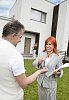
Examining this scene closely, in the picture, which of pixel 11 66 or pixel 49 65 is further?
pixel 49 65

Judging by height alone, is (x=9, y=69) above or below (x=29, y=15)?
below

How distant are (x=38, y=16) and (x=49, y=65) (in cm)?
2163

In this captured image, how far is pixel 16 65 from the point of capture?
2363 millimetres

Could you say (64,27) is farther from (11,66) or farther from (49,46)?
(11,66)

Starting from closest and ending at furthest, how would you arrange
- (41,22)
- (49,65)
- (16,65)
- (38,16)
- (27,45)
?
(16,65)
(49,65)
(38,16)
(41,22)
(27,45)

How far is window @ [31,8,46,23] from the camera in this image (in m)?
24.6

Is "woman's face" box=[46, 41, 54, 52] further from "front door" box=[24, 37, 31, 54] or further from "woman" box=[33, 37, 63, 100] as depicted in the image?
"front door" box=[24, 37, 31, 54]

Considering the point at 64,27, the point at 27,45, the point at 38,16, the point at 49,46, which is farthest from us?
the point at 27,45

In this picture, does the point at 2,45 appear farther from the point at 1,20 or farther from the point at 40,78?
the point at 1,20

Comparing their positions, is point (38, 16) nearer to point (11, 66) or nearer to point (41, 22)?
point (41, 22)

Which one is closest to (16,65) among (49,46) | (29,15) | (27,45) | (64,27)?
(49,46)

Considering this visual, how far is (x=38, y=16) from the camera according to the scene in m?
25.0

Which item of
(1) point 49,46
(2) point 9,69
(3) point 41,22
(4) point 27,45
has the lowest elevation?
Answer: (4) point 27,45

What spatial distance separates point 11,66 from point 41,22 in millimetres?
23271
